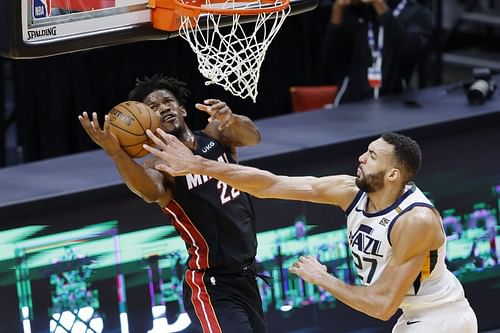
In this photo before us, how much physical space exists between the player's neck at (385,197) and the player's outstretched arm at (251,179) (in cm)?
17

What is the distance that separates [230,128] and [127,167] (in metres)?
0.71

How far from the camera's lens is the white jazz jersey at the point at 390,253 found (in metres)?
5.70

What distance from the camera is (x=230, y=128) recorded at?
257 inches

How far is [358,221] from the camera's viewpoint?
19.0 ft

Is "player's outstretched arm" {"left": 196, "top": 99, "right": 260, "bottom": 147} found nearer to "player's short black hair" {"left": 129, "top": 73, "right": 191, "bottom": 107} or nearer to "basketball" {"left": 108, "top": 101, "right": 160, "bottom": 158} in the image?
"player's short black hair" {"left": 129, "top": 73, "right": 191, "bottom": 107}

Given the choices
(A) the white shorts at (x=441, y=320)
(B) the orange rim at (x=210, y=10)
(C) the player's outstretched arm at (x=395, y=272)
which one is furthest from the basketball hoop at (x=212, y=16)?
(A) the white shorts at (x=441, y=320)

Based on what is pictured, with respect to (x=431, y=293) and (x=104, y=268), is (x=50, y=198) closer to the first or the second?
(x=104, y=268)

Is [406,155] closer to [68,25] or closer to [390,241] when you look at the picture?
[390,241]

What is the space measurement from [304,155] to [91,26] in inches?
87.8

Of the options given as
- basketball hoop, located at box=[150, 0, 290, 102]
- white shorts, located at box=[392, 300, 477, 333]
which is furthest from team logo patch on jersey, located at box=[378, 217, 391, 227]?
basketball hoop, located at box=[150, 0, 290, 102]

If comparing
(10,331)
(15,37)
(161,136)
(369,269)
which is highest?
(15,37)

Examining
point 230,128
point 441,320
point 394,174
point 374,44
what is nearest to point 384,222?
point 394,174

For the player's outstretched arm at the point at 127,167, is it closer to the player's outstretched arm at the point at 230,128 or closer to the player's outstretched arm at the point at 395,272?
the player's outstretched arm at the point at 230,128

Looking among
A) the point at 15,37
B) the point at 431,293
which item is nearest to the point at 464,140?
the point at 431,293
